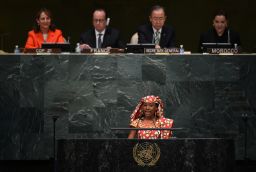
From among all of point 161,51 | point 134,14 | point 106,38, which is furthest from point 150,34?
point 134,14

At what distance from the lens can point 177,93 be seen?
433 inches

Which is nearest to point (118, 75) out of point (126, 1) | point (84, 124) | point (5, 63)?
point (84, 124)

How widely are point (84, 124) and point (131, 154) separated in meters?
3.15

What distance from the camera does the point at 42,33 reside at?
11977 millimetres

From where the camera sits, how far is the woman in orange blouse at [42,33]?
1184 centimetres

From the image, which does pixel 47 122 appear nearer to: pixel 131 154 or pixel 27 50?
pixel 27 50

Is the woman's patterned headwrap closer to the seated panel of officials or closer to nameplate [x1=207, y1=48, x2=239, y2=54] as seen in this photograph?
nameplate [x1=207, y1=48, x2=239, y2=54]

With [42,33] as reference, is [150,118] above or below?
below

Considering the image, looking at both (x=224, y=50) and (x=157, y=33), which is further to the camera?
(x=157, y=33)

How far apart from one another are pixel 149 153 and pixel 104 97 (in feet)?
10.5

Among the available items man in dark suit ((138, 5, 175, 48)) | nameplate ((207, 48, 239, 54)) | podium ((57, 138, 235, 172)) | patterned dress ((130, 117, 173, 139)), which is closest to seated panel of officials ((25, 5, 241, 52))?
man in dark suit ((138, 5, 175, 48))

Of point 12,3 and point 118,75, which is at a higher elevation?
point 12,3

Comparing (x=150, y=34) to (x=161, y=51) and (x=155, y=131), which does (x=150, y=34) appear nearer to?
(x=161, y=51)

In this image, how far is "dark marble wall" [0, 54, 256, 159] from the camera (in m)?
11.0
